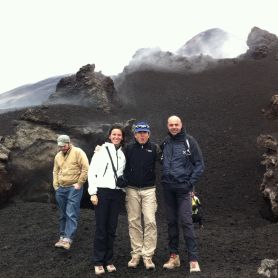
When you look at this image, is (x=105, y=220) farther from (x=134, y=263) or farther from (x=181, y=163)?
(x=181, y=163)

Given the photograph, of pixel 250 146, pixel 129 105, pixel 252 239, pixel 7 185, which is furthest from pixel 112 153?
pixel 129 105

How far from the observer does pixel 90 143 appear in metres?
17.9

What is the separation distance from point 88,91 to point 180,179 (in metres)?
22.8

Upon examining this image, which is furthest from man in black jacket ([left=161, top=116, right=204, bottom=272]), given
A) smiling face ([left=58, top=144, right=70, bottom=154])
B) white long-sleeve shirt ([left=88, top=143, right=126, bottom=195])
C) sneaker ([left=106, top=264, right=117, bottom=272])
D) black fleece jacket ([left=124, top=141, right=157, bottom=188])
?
smiling face ([left=58, top=144, right=70, bottom=154])

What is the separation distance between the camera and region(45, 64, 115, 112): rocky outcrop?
1176 inches

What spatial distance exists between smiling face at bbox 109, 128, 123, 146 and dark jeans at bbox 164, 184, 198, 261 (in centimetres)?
137

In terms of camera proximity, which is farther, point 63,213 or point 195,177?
point 63,213

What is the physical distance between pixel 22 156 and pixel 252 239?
902 centimetres

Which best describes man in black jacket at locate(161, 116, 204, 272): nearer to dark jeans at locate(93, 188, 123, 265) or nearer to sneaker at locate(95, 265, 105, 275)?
dark jeans at locate(93, 188, 123, 265)

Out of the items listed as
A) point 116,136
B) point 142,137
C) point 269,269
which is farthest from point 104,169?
point 269,269

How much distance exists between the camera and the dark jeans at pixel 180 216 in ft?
28.9

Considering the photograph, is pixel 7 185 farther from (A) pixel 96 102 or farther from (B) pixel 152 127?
(A) pixel 96 102

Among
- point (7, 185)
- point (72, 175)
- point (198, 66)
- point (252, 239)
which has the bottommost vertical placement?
point (252, 239)

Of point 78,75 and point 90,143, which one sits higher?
point 78,75
